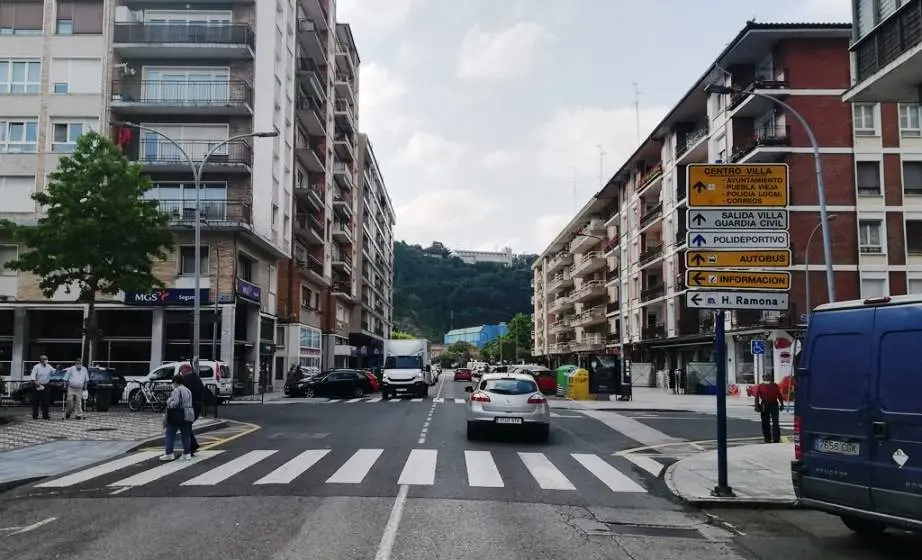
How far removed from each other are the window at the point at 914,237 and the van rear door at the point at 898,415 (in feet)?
123

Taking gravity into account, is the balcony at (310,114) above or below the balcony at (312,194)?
above

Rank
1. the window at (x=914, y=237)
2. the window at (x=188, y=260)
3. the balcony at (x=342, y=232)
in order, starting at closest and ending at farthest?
the window at (x=188, y=260)
the window at (x=914, y=237)
the balcony at (x=342, y=232)

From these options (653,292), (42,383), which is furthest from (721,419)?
(653,292)

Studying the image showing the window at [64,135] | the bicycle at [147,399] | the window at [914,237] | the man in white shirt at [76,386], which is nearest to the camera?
the man in white shirt at [76,386]

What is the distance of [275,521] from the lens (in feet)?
25.9

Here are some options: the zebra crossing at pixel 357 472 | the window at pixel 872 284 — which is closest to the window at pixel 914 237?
the window at pixel 872 284

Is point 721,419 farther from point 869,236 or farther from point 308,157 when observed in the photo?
point 308,157

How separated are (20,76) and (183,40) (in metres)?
8.03

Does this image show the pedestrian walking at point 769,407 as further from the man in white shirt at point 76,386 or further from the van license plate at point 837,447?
the man in white shirt at point 76,386

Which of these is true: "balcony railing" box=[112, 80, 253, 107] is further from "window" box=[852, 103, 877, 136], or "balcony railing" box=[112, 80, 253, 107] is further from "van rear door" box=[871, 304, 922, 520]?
"van rear door" box=[871, 304, 922, 520]

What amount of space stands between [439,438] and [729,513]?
333 inches

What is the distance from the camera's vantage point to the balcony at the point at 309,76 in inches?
1892

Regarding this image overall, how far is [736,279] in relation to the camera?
401 inches

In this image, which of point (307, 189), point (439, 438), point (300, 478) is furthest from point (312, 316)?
point (300, 478)
